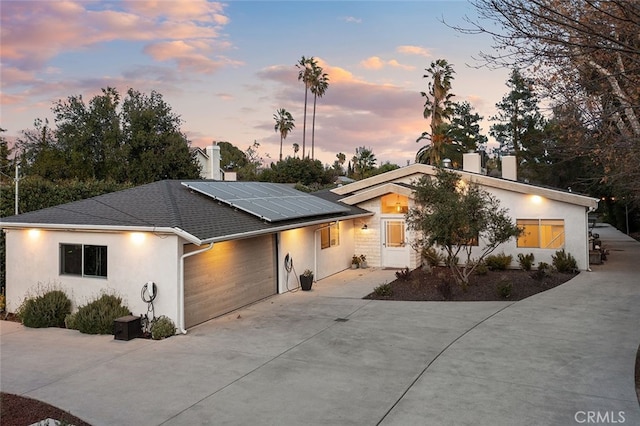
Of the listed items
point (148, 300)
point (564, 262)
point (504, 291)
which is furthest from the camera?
point (564, 262)

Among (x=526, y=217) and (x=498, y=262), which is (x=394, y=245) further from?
(x=526, y=217)

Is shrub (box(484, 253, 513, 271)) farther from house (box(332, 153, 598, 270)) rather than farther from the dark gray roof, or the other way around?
the dark gray roof

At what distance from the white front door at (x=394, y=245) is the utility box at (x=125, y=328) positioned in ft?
38.1

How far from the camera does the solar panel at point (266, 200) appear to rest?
45.3 feet

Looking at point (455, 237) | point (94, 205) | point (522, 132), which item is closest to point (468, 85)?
point (455, 237)

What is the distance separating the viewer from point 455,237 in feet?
44.7

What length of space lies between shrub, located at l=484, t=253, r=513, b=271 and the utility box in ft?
44.3

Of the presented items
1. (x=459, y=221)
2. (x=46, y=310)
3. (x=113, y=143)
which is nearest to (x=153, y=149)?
(x=113, y=143)

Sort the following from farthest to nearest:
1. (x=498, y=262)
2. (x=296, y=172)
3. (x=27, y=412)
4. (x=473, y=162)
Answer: (x=296, y=172) < (x=473, y=162) < (x=498, y=262) < (x=27, y=412)

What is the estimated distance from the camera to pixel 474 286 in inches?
582

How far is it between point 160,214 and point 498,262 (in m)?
13.1

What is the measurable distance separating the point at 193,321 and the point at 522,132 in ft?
136

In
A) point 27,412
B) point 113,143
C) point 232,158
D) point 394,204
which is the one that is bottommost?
point 27,412

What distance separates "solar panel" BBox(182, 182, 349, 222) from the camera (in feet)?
45.3
